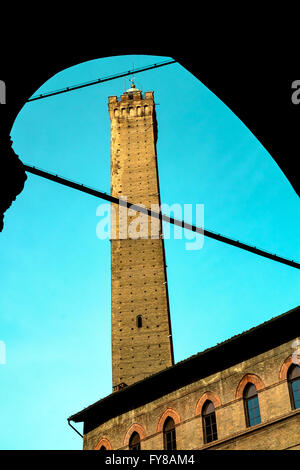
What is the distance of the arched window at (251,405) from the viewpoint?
13484mm

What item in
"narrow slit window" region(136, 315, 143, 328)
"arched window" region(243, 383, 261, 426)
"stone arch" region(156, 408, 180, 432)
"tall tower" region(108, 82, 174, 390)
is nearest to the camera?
"arched window" region(243, 383, 261, 426)

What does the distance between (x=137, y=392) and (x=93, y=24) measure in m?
14.6

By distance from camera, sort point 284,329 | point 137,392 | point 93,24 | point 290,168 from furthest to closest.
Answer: point 137,392, point 284,329, point 290,168, point 93,24

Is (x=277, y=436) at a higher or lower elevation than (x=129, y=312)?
lower

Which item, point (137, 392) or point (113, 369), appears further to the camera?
point (113, 369)

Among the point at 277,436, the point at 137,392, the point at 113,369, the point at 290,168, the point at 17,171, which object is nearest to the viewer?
the point at 17,171

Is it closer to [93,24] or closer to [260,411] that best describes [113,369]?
[260,411]

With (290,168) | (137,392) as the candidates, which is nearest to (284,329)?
(137,392)

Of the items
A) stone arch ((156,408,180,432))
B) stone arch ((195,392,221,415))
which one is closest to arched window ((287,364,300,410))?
stone arch ((195,392,221,415))

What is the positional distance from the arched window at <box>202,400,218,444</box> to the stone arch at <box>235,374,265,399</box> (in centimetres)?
85

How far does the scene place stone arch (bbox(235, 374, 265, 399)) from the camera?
1367 centimetres

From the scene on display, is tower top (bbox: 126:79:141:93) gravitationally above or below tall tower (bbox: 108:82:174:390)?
above

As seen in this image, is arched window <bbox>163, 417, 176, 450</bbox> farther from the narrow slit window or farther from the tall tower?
the narrow slit window

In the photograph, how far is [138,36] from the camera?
2783mm
